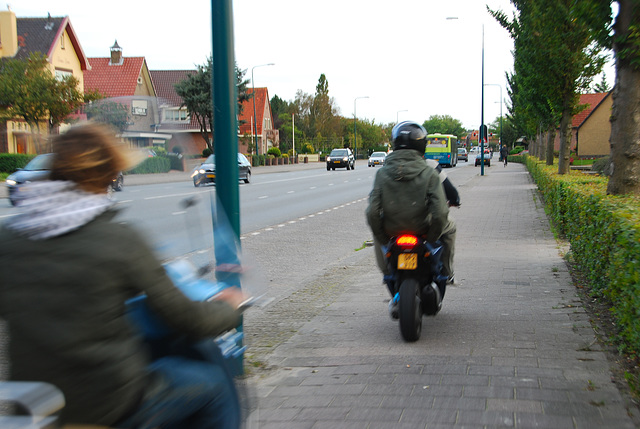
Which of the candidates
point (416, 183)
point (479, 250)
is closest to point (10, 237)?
point (416, 183)

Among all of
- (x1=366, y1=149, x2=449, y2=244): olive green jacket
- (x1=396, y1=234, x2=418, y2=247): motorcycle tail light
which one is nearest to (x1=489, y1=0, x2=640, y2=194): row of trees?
(x1=366, y1=149, x2=449, y2=244): olive green jacket

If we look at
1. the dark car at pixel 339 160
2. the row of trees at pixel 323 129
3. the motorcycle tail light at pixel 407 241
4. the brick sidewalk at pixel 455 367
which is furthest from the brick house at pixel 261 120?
the motorcycle tail light at pixel 407 241

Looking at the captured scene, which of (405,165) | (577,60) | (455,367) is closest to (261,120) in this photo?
(577,60)

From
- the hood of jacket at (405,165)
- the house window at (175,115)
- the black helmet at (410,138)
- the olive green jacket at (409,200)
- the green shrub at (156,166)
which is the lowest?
the olive green jacket at (409,200)

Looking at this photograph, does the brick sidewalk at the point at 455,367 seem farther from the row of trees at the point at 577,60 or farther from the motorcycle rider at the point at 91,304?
the row of trees at the point at 577,60

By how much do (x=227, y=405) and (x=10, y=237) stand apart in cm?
83

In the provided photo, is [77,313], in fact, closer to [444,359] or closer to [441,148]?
[444,359]

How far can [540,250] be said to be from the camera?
31.1ft

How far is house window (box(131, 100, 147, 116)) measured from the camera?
267cm

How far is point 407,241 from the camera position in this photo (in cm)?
492

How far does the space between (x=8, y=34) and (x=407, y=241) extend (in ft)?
135

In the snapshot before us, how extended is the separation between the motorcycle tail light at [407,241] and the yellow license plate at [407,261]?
77mm

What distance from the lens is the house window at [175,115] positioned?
2.83 m

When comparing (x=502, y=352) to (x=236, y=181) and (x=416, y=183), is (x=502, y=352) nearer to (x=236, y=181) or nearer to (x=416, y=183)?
(x=416, y=183)
